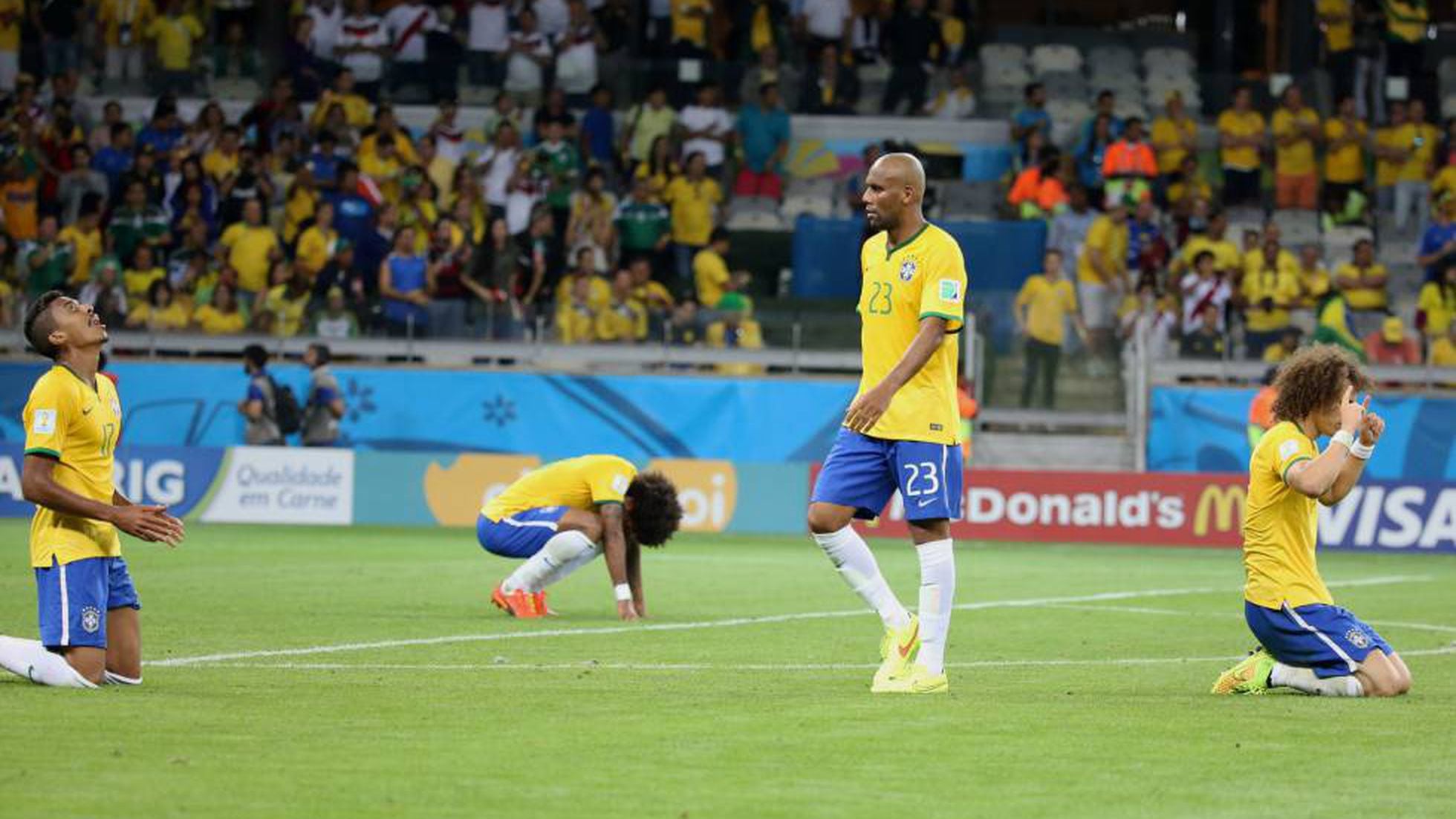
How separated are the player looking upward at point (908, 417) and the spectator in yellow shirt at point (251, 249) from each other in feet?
66.3

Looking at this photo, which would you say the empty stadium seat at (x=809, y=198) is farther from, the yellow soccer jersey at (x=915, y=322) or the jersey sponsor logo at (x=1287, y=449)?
the jersey sponsor logo at (x=1287, y=449)

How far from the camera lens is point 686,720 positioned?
9438 mm

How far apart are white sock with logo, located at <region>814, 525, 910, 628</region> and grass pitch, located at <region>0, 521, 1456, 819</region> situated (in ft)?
1.52

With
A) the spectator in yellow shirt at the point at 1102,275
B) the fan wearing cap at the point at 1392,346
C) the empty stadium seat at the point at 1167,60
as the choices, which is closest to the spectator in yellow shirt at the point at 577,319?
the spectator in yellow shirt at the point at 1102,275

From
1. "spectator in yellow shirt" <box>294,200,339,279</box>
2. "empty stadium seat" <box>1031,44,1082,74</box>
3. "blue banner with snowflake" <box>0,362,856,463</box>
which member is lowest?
"blue banner with snowflake" <box>0,362,856,463</box>

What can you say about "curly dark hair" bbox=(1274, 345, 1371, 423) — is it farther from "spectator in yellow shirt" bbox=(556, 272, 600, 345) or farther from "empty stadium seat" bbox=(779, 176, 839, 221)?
"empty stadium seat" bbox=(779, 176, 839, 221)

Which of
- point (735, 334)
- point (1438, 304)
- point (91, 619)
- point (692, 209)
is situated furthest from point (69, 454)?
point (1438, 304)

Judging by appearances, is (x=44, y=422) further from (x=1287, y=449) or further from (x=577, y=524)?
(x=577, y=524)

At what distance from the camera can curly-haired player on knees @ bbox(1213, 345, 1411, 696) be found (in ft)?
35.3

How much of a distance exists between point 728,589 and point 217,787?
37.8ft

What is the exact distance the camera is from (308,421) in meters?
28.0

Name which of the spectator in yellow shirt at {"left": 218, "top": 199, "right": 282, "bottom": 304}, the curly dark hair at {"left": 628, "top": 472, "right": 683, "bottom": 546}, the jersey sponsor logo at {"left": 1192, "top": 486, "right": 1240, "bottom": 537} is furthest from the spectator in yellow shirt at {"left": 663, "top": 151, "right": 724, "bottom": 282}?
the curly dark hair at {"left": 628, "top": 472, "right": 683, "bottom": 546}

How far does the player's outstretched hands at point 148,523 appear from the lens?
991cm

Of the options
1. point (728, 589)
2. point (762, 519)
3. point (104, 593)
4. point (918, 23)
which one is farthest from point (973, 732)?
point (918, 23)
